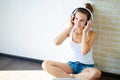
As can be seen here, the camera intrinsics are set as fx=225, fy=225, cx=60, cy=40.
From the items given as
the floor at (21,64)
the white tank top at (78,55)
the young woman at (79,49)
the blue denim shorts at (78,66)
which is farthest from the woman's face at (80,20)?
the floor at (21,64)

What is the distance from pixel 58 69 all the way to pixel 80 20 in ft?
1.55

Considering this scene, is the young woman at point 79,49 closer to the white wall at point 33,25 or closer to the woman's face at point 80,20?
the woman's face at point 80,20

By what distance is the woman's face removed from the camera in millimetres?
1879

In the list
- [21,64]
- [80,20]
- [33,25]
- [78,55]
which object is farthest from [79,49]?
[21,64]

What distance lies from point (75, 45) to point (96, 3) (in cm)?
42

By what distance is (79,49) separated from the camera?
1.97m

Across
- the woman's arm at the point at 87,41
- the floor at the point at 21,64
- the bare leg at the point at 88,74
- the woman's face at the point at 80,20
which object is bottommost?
the floor at the point at 21,64

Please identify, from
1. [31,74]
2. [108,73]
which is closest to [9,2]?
[31,74]

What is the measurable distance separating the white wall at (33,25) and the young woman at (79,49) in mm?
182

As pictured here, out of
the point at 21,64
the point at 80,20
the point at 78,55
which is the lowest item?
the point at 21,64

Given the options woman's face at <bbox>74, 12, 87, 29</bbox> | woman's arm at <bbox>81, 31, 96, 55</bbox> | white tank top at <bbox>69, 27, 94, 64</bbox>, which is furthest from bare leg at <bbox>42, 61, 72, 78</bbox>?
woman's face at <bbox>74, 12, 87, 29</bbox>

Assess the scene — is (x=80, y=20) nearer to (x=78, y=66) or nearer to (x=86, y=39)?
(x=86, y=39)

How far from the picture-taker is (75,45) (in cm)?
197

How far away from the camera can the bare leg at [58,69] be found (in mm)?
1959
